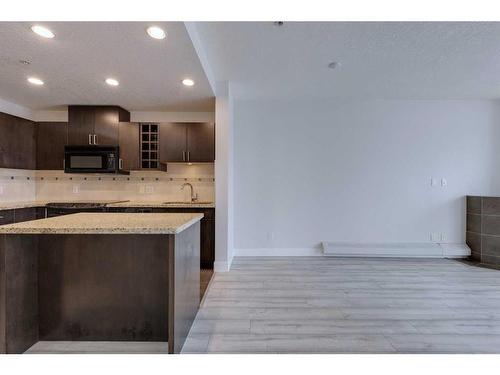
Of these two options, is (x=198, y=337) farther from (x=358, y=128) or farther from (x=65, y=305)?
(x=358, y=128)

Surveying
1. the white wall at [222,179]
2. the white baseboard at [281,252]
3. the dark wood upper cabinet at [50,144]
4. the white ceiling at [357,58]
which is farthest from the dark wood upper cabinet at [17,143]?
the white baseboard at [281,252]

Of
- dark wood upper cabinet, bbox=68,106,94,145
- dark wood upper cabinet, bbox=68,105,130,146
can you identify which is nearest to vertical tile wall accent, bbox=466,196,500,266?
dark wood upper cabinet, bbox=68,105,130,146

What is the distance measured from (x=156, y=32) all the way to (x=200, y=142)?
1974 millimetres

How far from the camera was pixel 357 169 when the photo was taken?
4.16 meters

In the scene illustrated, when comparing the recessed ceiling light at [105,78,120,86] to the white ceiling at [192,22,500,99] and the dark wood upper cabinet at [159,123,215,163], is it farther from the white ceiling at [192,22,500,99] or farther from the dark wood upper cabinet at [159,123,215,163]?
the white ceiling at [192,22,500,99]

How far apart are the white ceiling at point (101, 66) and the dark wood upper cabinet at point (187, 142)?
33 centimetres

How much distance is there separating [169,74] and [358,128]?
2.99 metres

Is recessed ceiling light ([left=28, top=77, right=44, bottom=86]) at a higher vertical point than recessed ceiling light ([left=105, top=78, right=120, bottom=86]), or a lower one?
higher

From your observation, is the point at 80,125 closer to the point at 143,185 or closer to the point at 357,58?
the point at 143,185

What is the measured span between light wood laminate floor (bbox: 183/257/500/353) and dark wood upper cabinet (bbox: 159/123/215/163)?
1.74m

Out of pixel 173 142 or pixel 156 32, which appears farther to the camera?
pixel 173 142

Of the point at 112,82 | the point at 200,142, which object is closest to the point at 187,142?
the point at 200,142

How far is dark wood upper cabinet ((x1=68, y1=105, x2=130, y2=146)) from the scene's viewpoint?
3830 millimetres

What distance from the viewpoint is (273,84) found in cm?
349
